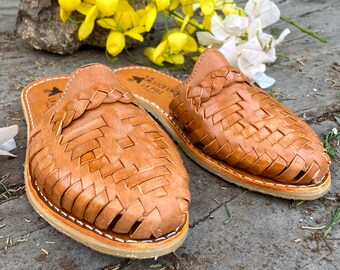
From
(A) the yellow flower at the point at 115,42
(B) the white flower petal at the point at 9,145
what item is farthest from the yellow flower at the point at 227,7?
(B) the white flower petal at the point at 9,145

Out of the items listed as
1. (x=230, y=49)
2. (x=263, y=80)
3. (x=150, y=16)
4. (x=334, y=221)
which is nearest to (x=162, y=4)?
(x=150, y=16)

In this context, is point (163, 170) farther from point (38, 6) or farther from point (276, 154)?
point (38, 6)

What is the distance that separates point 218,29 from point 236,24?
0.23 ft

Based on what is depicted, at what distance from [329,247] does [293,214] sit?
13cm

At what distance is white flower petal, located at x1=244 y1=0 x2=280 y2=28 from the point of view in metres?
1.84

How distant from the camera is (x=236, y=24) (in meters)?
→ 1.83

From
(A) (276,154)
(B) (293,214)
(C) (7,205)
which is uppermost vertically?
(A) (276,154)

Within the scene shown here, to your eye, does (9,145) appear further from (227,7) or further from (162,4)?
(227,7)

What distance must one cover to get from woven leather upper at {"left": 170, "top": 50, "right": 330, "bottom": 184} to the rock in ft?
2.22

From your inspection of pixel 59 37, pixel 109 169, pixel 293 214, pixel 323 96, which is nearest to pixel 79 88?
pixel 109 169

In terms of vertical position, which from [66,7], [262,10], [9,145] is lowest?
[9,145]

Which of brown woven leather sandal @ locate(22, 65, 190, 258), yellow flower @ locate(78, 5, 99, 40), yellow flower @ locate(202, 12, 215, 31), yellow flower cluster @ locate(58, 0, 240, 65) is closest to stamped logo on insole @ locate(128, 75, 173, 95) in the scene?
yellow flower cluster @ locate(58, 0, 240, 65)

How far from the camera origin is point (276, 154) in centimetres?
133

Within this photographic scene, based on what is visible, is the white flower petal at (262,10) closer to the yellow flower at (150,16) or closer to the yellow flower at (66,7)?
the yellow flower at (150,16)
